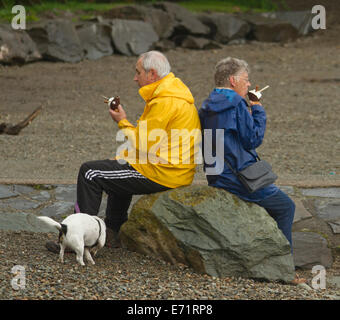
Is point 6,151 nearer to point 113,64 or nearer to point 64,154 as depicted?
point 64,154

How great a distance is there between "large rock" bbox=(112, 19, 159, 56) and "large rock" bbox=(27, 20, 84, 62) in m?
0.97

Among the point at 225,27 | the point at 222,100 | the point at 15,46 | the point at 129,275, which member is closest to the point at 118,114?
the point at 222,100

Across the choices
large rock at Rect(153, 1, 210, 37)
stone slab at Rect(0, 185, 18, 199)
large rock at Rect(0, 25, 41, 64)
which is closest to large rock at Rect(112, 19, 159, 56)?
large rock at Rect(153, 1, 210, 37)

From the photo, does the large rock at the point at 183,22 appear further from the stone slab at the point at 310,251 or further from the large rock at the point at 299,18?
the stone slab at the point at 310,251

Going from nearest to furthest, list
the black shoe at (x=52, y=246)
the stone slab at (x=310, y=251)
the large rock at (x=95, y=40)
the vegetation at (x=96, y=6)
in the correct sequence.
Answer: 1. the black shoe at (x=52, y=246)
2. the stone slab at (x=310, y=251)
3. the large rock at (x=95, y=40)
4. the vegetation at (x=96, y=6)

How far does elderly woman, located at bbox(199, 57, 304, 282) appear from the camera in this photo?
16.6 ft

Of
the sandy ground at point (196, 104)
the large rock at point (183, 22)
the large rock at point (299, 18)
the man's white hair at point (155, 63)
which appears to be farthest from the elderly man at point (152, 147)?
the large rock at point (299, 18)

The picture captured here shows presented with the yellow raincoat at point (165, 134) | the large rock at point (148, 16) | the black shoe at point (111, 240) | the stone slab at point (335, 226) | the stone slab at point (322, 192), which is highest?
the yellow raincoat at point (165, 134)

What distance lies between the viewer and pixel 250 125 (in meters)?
5.04

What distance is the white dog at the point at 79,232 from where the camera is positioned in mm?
4988

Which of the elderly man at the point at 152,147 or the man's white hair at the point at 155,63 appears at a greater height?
the man's white hair at the point at 155,63

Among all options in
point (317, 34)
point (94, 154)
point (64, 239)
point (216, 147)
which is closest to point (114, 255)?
point (64, 239)

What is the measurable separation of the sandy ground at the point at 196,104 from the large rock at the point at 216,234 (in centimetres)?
231

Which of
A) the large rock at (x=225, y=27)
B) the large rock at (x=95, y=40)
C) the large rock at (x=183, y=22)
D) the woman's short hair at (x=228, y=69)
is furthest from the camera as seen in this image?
the large rock at (x=225, y=27)
